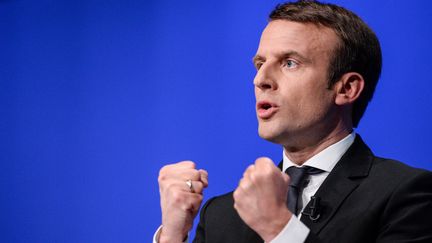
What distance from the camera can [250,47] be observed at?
2.69m

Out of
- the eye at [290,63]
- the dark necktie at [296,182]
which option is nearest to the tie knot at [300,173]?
the dark necktie at [296,182]

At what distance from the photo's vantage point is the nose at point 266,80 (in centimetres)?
174

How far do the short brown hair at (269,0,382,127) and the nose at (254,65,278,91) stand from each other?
0.55 feet

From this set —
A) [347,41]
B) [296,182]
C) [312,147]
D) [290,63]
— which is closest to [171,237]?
[296,182]

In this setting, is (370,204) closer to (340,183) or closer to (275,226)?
(340,183)

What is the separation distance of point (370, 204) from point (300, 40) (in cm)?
51

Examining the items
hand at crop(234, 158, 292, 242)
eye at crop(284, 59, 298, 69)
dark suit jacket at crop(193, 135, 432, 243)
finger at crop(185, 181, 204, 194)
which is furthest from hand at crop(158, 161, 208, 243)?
eye at crop(284, 59, 298, 69)

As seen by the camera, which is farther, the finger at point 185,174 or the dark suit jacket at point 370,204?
the finger at point 185,174

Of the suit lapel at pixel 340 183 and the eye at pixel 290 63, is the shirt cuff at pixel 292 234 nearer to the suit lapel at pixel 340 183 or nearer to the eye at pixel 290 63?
the suit lapel at pixel 340 183

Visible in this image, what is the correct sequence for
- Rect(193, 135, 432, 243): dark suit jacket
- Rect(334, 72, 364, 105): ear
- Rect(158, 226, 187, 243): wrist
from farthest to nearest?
Rect(334, 72, 364, 105): ear → Rect(158, 226, 187, 243): wrist → Rect(193, 135, 432, 243): dark suit jacket

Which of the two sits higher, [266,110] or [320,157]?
[266,110]

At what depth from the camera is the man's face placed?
68.2 inches

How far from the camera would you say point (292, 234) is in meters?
→ 1.38

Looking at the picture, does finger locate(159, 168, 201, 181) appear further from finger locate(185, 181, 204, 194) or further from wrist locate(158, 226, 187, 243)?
wrist locate(158, 226, 187, 243)
